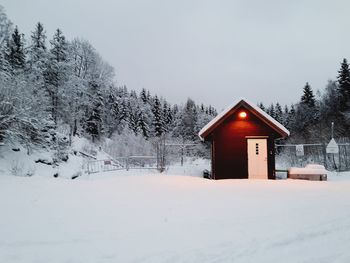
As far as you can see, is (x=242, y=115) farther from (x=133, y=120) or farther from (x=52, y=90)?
(x=133, y=120)

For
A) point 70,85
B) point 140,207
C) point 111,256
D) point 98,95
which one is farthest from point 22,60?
point 111,256

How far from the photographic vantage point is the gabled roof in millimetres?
12578

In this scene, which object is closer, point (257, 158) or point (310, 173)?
point (310, 173)

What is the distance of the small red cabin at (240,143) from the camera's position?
1293 centimetres

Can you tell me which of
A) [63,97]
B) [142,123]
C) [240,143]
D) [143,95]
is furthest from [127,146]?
[143,95]

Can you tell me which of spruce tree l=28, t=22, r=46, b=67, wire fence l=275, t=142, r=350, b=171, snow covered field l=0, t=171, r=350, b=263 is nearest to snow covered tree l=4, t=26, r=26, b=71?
spruce tree l=28, t=22, r=46, b=67

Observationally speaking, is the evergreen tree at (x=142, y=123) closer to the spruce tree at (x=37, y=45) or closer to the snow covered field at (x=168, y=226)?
the spruce tree at (x=37, y=45)

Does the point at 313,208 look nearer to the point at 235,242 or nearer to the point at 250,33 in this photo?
the point at 235,242

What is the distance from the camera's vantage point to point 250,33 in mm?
37656

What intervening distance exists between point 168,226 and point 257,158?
30.6ft

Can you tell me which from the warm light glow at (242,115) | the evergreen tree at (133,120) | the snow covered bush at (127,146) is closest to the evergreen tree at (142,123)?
the evergreen tree at (133,120)

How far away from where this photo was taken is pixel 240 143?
42.7ft

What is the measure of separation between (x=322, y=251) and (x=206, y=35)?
1121 inches

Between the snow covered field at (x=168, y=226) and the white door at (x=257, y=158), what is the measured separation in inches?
204
